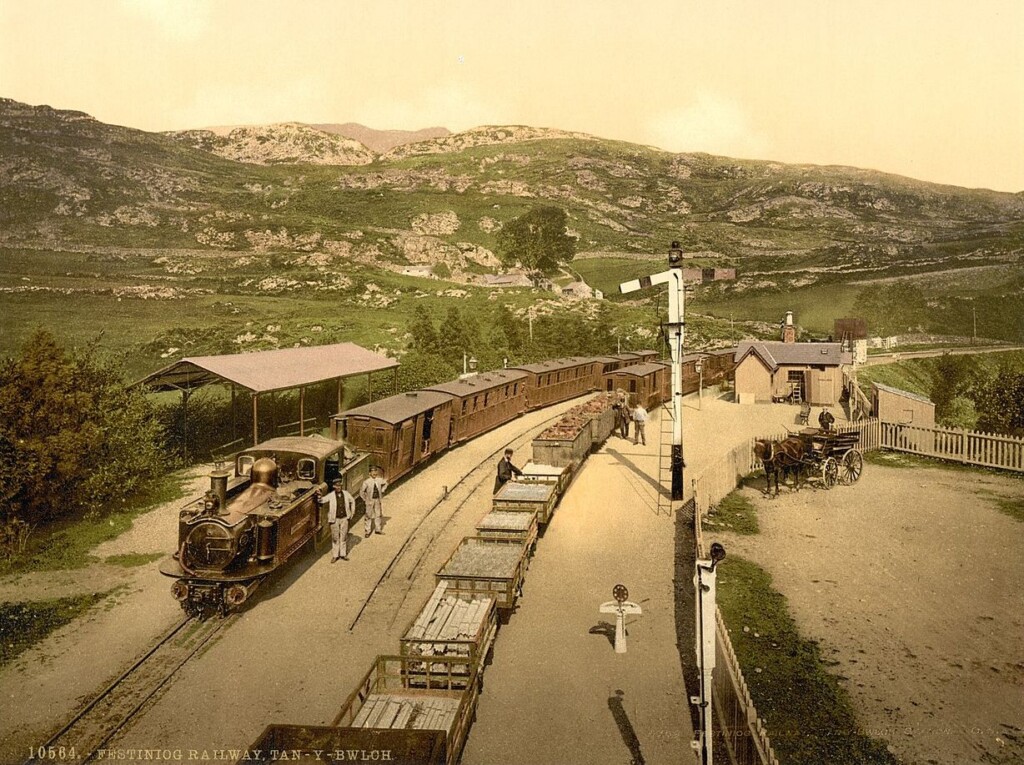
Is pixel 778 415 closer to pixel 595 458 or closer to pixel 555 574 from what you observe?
pixel 595 458

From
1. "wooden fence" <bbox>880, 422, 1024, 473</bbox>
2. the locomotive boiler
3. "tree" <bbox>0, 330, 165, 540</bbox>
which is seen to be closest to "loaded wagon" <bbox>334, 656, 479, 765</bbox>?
the locomotive boiler

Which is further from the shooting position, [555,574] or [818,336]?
[818,336]

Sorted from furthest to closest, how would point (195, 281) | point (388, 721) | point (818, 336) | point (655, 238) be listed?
1. point (655, 238)
2. point (195, 281)
3. point (818, 336)
4. point (388, 721)

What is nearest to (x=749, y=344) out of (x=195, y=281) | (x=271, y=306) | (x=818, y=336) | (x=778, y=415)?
(x=778, y=415)

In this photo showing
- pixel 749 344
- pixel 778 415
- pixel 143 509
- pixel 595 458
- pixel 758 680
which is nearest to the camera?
pixel 758 680

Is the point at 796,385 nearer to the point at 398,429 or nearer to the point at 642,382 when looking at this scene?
the point at 642,382

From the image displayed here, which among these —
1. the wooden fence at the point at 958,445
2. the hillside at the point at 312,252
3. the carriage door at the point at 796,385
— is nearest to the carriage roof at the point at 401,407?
the wooden fence at the point at 958,445

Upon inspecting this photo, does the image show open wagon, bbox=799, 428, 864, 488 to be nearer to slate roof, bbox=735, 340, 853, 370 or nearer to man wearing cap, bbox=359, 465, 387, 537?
man wearing cap, bbox=359, 465, 387, 537
